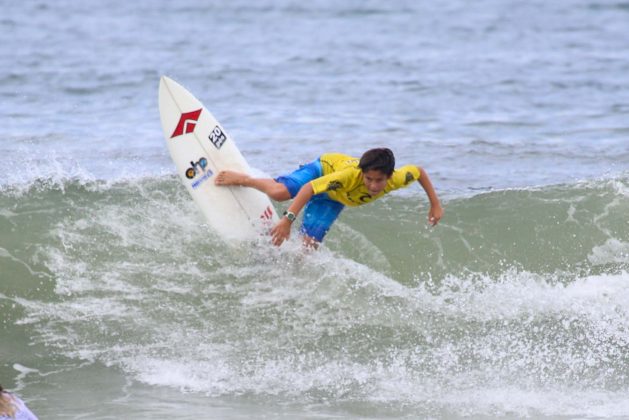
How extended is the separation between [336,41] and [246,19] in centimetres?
415

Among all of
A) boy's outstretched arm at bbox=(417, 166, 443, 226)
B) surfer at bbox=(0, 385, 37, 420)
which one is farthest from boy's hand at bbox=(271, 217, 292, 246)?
surfer at bbox=(0, 385, 37, 420)

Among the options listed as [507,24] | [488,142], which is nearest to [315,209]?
[488,142]

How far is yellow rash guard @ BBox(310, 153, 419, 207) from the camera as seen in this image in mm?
7691

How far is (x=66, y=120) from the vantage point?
15.9 meters

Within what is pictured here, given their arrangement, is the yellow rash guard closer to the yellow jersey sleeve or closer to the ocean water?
the yellow jersey sleeve

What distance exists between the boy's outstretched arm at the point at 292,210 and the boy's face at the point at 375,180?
40cm

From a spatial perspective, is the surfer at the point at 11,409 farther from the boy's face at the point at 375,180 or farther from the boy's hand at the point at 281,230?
the boy's face at the point at 375,180

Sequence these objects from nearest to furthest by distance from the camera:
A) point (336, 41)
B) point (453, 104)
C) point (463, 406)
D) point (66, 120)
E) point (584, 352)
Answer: point (463, 406), point (584, 352), point (66, 120), point (453, 104), point (336, 41)

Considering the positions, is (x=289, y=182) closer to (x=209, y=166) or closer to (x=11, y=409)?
(x=209, y=166)

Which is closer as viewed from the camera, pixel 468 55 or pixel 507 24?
pixel 468 55

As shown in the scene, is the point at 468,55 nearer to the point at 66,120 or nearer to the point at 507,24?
the point at 507,24

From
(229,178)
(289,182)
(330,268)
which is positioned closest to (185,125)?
(229,178)

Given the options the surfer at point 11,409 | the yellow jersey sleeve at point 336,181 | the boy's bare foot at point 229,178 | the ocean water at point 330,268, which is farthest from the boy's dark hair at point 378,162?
the surfer at point 11,409

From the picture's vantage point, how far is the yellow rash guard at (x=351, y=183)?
25.2 ft
